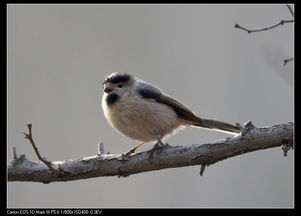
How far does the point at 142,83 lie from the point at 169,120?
802 millimetres

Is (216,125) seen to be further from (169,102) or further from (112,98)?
(112,98)

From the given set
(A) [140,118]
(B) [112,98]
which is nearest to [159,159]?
(A) [140,118]

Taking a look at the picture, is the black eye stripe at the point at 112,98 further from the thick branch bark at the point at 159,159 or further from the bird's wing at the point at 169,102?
the thick branch bark at the point at 159,159

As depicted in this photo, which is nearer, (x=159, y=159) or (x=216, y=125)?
(x=159, y=159)

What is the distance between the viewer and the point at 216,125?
22.1ft

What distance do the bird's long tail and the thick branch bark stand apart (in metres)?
1.59

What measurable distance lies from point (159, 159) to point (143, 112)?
1.29 metres

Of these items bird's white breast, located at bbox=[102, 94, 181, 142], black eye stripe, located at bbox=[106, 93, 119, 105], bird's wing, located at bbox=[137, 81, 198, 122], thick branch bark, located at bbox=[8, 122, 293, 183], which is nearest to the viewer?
thick branch bark, located at bbox=[8, 122, 293, 183]

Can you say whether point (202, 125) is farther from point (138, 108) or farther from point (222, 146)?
point (222, 146)

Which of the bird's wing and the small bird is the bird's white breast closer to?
the small bird

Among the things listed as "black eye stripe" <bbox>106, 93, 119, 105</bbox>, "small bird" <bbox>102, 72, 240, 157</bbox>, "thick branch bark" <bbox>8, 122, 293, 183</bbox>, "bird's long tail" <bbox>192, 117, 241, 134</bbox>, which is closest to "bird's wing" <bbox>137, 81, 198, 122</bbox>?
"small bird" <bbox>102, 72, 240, 157</bbox>

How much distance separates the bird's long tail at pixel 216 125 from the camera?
665cm

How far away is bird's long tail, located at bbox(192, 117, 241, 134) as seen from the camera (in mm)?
6652
